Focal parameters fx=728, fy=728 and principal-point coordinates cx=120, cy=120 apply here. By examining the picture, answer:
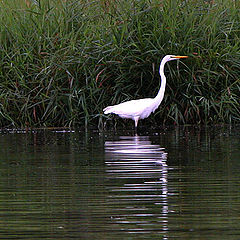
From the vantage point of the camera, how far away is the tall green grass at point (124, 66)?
1210 cm

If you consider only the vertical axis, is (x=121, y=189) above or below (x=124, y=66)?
below

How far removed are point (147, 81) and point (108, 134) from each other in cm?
189

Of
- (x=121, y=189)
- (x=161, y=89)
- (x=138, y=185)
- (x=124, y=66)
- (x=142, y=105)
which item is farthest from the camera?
(x=124, y=66)

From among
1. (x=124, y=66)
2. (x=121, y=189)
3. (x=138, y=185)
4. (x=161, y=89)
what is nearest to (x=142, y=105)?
(x=161, y=89)

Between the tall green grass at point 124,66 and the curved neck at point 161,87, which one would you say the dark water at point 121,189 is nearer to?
the curved neck at point 161,87

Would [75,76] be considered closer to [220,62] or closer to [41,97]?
[41,97]

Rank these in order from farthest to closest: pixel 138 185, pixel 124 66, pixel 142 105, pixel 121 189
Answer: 1. pixel 124 66
2. pixel 142 105
3. pixel 138 185
4. pixel 121 189

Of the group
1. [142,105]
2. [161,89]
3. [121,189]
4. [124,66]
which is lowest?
[121,189]

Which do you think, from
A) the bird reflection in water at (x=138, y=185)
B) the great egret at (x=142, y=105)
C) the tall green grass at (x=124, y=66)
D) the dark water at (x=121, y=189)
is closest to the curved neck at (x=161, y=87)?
the great egret at (x=142, y=105)

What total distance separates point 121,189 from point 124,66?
7.00 meters

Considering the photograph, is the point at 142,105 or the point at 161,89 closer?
the point at 142,105

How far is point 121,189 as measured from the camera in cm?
546

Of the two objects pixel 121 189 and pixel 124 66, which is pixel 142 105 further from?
pixel 121 189

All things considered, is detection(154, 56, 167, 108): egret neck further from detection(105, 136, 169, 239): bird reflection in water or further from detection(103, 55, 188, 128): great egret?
detection(105, 136, 169, 239): bird reflection in water
